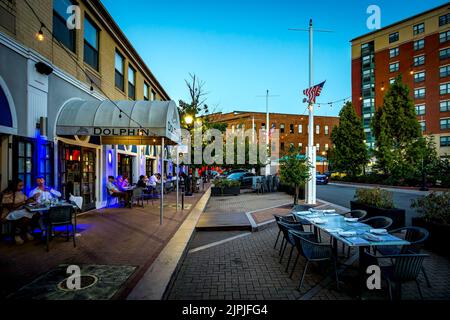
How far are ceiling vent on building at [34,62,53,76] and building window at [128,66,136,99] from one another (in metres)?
7.95

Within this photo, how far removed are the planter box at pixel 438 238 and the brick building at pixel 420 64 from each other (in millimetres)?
30024

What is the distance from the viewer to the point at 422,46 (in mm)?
37562

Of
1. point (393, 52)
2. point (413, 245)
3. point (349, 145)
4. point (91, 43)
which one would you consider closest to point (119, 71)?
point (91, 43)

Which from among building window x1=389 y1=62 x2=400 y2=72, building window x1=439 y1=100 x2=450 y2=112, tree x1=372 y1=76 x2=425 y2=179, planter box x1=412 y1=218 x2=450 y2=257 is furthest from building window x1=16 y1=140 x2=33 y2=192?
building window x1=389 y1=62 x2=400 y2=72

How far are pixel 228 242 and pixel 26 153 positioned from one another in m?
6.01

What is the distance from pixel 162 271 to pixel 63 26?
9356mm

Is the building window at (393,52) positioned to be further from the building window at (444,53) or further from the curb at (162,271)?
the curb at (162,271)

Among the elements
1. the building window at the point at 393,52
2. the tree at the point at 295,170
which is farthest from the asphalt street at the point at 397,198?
the building window at the point at 393,52

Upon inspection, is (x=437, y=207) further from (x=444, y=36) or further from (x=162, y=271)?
(x=444, y=36)

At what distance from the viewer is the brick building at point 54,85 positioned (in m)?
6.15

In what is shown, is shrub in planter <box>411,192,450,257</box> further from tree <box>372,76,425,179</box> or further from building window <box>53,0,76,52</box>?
tree <box>372,76,425,179</box>

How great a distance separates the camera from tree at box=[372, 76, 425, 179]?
24922 mm

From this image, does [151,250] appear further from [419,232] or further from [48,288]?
[419,232]
